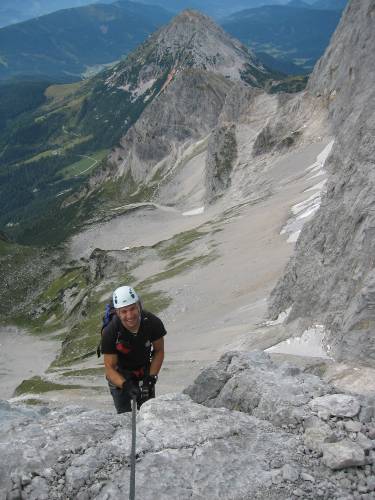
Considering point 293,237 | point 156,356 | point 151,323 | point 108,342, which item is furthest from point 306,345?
point 293,237

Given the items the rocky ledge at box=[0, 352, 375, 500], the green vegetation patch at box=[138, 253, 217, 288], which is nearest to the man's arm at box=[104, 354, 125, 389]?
the rocky ledge at box=[0, 352, 375, 500]

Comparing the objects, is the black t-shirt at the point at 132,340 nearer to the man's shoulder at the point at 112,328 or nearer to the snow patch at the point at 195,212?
the man's shoulder at the point at 112,328

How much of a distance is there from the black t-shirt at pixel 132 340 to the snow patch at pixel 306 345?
39.9 feet

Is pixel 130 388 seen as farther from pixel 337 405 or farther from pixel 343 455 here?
pixel 343 455

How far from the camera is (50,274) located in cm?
11531

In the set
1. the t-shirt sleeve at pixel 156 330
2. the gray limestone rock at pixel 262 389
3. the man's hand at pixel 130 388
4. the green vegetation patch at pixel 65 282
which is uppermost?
the t-shirt sleeve at pixel 156 330

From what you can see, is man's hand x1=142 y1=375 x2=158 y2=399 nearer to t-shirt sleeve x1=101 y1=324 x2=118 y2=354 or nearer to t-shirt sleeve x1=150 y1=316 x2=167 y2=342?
t-shirt sleeve x1=150 y1=316 x2=167 y2=342

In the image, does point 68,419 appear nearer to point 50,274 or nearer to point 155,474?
point 155,474

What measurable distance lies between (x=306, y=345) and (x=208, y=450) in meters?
15.6

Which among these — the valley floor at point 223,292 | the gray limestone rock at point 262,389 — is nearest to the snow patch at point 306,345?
the valley floor at point 223,292

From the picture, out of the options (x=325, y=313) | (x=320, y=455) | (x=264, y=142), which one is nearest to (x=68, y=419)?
(x=320, y=455)

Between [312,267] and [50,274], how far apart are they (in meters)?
93.2

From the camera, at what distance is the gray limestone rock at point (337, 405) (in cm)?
1095

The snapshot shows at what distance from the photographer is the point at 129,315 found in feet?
37.4
